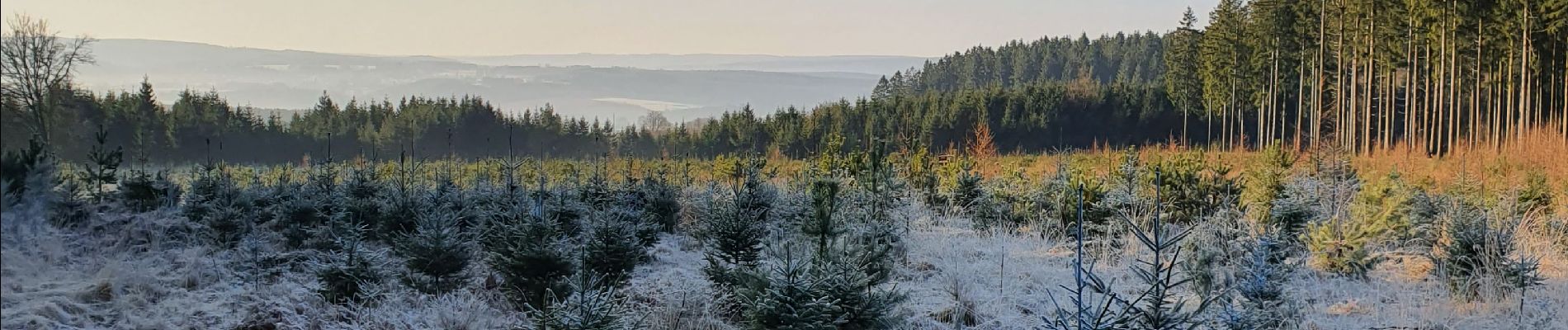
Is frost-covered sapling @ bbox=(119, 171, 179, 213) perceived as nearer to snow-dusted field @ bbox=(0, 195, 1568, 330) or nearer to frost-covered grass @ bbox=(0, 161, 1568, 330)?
frost-covered grass @ bbox=(0, 161, 1568, 330)

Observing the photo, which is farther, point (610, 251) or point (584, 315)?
point (610, 251)

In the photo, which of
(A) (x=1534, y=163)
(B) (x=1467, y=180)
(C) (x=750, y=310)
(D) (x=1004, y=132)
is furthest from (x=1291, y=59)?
(C) (x=750, y=310)

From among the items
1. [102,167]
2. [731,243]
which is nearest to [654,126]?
[102,167]

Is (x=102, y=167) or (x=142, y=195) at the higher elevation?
(x=102, y=167)

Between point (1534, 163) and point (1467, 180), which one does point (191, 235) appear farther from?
point (1534, 163)

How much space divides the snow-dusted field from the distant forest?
1.90m

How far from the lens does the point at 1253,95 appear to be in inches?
1538

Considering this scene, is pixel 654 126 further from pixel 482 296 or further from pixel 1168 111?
pixel 482 296

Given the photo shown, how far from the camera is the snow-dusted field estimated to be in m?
5.82

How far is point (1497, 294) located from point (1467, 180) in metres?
6.50

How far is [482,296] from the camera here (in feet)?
22.0

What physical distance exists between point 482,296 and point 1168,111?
56.3m

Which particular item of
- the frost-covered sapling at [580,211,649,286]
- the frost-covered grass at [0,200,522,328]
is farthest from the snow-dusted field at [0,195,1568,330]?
the frost-covered sapling at [580,211,649,286]

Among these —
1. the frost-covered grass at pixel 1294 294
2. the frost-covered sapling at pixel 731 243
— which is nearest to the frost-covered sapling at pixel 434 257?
the frost-covered sapling at pixel 731 243
